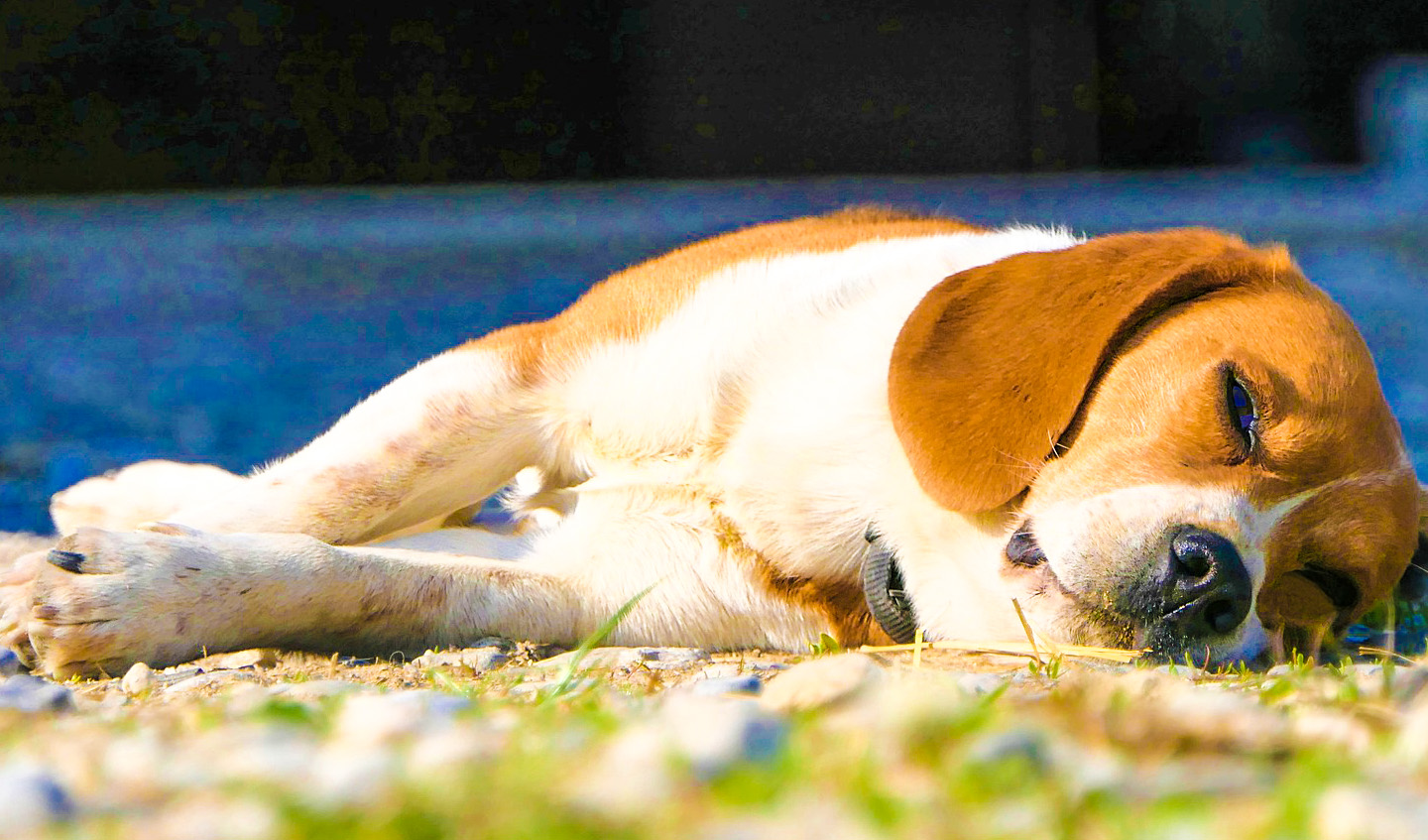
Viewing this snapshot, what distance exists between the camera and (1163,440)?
2.54 meters

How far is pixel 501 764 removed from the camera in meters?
1.18

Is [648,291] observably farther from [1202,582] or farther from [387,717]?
[387,717]

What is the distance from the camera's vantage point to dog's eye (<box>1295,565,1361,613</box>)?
2689 mm

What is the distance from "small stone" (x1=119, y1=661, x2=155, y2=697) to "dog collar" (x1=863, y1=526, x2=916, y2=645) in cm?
132

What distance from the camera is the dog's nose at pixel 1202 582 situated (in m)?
2.38

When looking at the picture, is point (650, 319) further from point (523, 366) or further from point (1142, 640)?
point (1142, 640)

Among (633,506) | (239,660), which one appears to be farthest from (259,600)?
(633,506)

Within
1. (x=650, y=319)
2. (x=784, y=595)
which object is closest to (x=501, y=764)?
(x=784, y=595)

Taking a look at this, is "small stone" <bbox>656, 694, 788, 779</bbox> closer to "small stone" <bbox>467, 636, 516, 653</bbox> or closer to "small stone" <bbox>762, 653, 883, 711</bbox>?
"small stone" <bbox>762, 653, 883, 711</bbox>

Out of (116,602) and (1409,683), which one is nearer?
(1409,683)

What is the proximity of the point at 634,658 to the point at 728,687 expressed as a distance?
78 centimetres

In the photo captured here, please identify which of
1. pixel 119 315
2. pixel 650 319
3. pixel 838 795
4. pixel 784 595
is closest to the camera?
pixel 838 795

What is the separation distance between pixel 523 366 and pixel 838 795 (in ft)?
6.92

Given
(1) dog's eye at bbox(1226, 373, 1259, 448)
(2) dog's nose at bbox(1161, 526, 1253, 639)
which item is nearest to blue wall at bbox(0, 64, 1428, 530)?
(1) dog's eye at bbox(1226, 373, 1259, 448)
